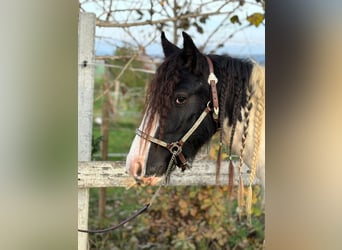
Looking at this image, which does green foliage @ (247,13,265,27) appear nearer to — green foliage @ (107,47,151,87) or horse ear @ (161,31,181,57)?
horse ear @ (161,31,181,57)

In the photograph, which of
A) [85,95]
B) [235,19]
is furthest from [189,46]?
[85,95]

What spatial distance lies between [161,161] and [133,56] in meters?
0.56

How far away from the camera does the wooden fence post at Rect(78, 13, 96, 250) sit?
1906 millimetres

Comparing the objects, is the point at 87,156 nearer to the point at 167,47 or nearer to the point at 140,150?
the point at 140,150

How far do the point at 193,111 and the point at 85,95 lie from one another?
51cm

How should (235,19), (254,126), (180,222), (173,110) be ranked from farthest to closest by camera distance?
(180,222), (235,19), (254,126), (173,110)

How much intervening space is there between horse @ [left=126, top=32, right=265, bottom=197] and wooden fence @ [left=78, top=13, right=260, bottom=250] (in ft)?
0.33

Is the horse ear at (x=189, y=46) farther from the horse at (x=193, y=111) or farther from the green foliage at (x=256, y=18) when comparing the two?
the green foliage at (x=256, y=18)

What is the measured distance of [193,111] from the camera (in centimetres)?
177
